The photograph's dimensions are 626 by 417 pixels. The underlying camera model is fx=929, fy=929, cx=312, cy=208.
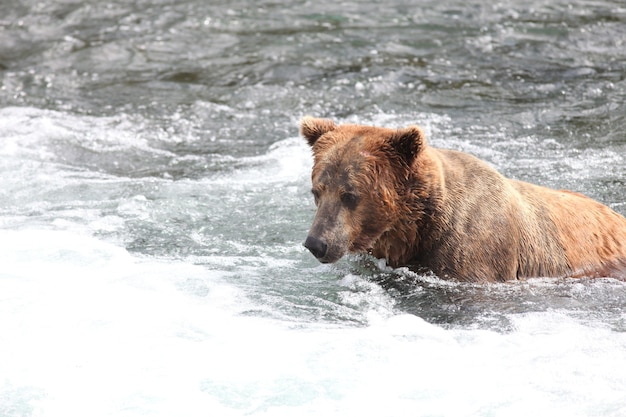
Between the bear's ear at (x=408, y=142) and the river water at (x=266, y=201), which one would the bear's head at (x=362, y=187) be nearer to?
the bear's ear at (x=408, y=142)

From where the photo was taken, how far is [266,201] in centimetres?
743

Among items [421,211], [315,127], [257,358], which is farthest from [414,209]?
[257,358]

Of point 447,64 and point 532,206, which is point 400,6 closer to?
point 447,64

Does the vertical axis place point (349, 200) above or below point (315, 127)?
below

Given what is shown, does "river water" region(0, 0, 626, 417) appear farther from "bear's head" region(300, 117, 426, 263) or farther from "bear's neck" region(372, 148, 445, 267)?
"bear's head" region(300, 117, 426, 263)

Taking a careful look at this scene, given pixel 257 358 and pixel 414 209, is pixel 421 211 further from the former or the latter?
pixel 257 358

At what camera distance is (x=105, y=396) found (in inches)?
175

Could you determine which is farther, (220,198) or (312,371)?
(220,198)

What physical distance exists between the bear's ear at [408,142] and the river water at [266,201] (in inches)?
29.3

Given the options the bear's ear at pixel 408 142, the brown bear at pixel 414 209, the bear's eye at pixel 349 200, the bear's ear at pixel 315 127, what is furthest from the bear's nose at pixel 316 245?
the bear's ear at pixel 315 127

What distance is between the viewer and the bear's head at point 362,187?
17.5 feet

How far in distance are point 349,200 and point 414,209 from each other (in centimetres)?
39

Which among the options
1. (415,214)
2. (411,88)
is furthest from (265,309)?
(411,88)

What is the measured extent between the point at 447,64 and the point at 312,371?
23.1 ft
